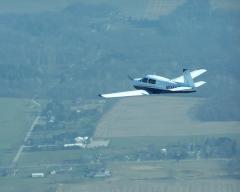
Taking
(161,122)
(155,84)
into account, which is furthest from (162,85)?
(161,122)

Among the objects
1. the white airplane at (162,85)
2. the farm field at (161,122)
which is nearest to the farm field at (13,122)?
the farm field at (161,122)

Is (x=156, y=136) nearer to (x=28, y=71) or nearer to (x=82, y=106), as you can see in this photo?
(x=82, y=106)

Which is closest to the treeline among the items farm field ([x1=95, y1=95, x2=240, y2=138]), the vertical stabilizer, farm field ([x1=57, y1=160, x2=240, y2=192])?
farm field ([x1=95, y1=95, x2=240, y2=138])

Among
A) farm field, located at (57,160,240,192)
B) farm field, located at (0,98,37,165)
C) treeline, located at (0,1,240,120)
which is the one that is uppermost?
treeline, located at (0,1,240,120)

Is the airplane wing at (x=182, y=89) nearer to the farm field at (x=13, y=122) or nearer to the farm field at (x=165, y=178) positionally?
the farm field at (x=165, y=178)

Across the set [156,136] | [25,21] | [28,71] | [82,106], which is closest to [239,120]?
[156,136]

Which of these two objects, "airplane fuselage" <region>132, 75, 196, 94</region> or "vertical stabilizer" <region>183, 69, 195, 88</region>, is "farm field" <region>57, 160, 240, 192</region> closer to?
"airplane fuselage" <region>132, 75, 196, 94</region>

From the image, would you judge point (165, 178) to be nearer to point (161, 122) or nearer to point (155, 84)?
point (161, 122)

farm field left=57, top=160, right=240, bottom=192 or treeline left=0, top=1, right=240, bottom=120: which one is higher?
treeline left=0, top=1, right=240, bottom=120
